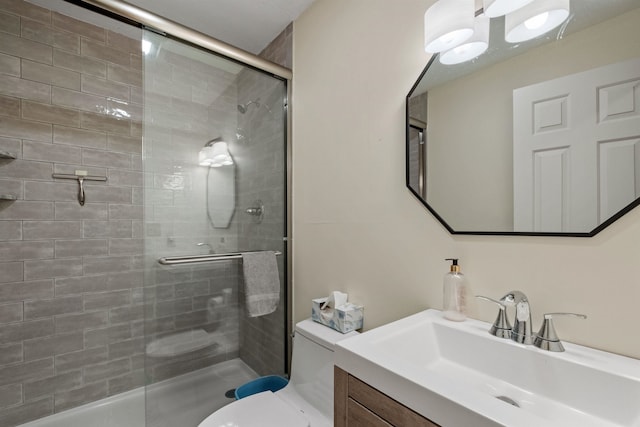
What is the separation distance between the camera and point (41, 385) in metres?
1.77

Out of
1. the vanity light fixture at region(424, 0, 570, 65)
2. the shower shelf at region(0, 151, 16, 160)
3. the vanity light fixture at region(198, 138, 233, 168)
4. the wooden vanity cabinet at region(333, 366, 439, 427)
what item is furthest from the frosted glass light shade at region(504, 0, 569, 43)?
the shower shelf at region(0, 151, 16, 160)

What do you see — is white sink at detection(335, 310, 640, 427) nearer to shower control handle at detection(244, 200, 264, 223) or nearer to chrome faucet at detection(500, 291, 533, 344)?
chrome faucet at detection(500, 291, 533, 344)

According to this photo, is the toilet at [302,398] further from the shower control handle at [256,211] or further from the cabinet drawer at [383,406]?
the shower control handle at [256,211]

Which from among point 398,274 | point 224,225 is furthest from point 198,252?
point 398,274

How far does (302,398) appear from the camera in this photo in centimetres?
137

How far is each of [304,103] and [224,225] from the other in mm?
874

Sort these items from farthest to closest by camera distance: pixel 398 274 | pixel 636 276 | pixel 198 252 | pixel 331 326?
pixel 198 252, pixel 331 326, pixel 398 274, pixel 636 276

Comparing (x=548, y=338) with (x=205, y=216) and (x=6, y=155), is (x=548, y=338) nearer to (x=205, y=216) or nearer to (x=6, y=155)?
(x=205, y=216)

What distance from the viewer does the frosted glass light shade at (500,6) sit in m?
0.83

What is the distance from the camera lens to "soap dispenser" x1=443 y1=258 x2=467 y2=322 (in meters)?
0.98

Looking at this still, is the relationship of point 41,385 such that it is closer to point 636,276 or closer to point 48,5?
point 48,5

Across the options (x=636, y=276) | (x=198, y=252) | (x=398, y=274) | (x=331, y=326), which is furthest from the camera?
(x=198, y=252)

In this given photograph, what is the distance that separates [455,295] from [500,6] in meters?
0.89

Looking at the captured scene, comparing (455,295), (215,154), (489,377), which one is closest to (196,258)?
(215,154)
